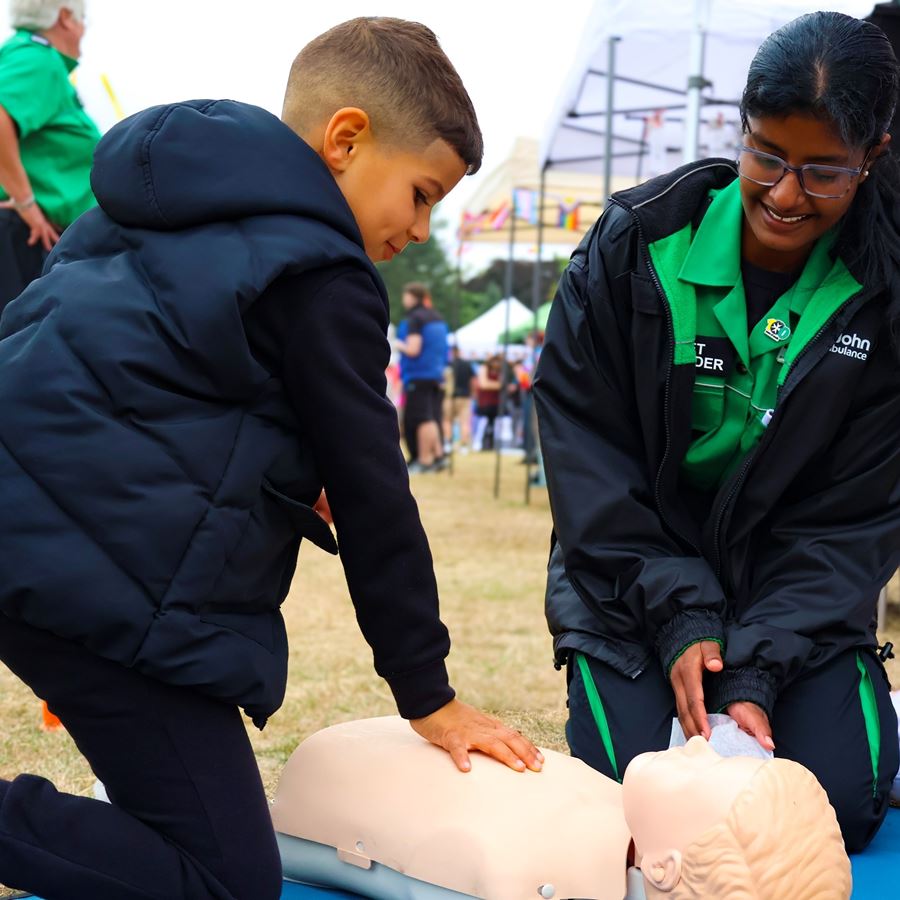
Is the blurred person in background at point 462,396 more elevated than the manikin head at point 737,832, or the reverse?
the manikin head at point 737,832

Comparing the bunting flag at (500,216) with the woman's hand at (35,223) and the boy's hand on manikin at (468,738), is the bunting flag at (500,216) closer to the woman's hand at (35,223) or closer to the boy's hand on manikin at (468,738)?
the woman's hand at (35,223)

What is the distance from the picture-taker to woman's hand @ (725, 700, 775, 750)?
1910 mm

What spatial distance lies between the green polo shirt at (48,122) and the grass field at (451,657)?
1.22 meters

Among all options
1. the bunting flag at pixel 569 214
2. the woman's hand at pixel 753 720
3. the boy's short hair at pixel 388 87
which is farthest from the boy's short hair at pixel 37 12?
the bunting flag at pixel 569 214

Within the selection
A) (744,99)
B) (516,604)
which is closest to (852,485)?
(744,99)

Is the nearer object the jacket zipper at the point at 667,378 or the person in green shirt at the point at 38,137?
the jacket zipper at the point at 667,378

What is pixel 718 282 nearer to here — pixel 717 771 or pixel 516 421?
pixel 717 771

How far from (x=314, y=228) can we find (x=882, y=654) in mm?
1374

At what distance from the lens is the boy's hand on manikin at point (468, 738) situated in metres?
1.64

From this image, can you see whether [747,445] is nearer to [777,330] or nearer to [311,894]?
[777,330]

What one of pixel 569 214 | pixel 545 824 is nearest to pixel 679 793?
pixel 545 824

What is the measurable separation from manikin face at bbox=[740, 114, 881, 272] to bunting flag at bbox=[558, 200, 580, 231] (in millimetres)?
6801

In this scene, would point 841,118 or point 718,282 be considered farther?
point 718,282

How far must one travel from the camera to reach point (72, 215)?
2900 millimetres
